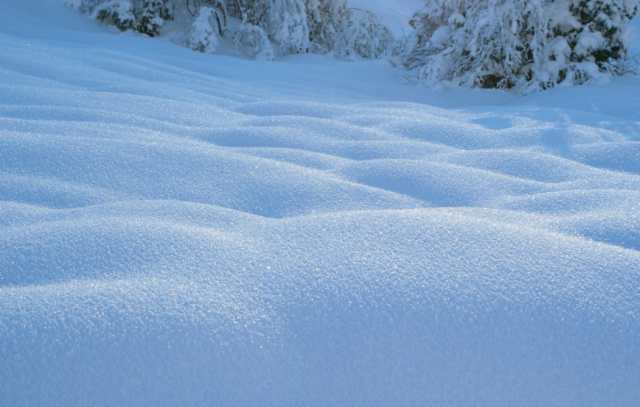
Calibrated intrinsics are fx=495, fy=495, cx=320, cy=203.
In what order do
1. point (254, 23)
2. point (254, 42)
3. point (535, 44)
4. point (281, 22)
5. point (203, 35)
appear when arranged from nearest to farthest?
1. point (535, 44)
2. point (203, 35)
3. point (254, 42)
4. point (281, 22)
5. point (254, 23)

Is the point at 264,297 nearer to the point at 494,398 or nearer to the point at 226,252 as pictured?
the point at 226,252

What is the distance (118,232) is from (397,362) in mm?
670

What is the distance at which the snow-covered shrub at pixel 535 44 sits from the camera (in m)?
4.08

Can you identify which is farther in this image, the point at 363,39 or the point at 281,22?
the point at 363,39

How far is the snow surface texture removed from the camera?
78cm

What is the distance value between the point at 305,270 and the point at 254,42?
217 inches

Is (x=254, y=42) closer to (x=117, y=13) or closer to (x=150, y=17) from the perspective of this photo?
(x=150, y=17)

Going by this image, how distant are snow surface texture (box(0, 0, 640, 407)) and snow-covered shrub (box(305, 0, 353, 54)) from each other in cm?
553

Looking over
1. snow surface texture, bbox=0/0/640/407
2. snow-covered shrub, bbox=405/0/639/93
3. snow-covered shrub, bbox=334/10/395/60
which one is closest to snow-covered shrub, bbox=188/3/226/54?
snow-covered shrub, bbox=334/10/395/60

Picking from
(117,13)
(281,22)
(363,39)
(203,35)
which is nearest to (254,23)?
(281,22)

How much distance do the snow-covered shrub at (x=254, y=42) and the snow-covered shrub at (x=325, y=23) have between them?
1.21 m

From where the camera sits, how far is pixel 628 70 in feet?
13.8

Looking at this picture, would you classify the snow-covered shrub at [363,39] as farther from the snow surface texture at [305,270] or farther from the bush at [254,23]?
the snow surface texture at [305,270]

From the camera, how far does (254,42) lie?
603 centimetres
